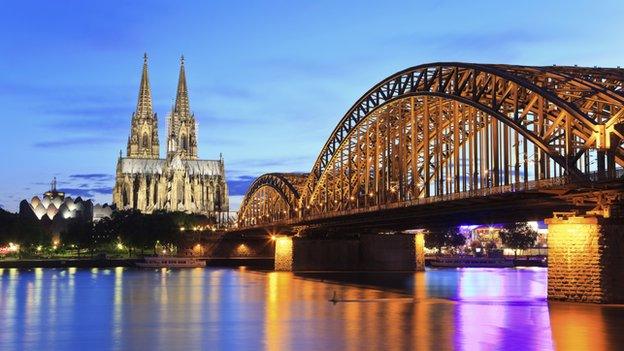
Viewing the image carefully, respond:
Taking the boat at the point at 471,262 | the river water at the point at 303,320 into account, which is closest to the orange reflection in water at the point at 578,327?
the river water at the point at 303,320

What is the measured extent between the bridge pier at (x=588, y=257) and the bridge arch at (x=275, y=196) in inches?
3558

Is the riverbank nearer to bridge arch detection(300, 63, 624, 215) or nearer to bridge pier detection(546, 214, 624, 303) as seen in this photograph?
bridge arch detection(300, 63, 624, 215)

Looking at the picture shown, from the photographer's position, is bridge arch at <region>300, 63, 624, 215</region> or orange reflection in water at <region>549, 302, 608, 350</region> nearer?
orange reflection in water at <region>549, 302, 608, 350</region>

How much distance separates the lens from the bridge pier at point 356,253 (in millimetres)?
133750

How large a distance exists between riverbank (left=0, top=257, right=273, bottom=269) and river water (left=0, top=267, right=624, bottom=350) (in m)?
76.4

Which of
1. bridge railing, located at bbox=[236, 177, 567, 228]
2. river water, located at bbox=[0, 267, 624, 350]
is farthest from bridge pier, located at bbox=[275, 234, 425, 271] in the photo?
river water, located at bbox=[0, 267, 624, 350]

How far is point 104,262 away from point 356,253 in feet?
190

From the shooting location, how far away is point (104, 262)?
571 ft

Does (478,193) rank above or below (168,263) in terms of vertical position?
above

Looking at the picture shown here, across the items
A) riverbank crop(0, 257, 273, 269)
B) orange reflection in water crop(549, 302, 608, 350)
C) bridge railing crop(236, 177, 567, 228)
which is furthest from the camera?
riverbank crop(0, 257, 273, 269)

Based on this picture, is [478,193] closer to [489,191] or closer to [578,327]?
[489,191]

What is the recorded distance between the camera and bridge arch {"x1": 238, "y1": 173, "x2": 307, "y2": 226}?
158m

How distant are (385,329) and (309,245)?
3619 inches

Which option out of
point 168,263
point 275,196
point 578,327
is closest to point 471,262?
point 275,196
